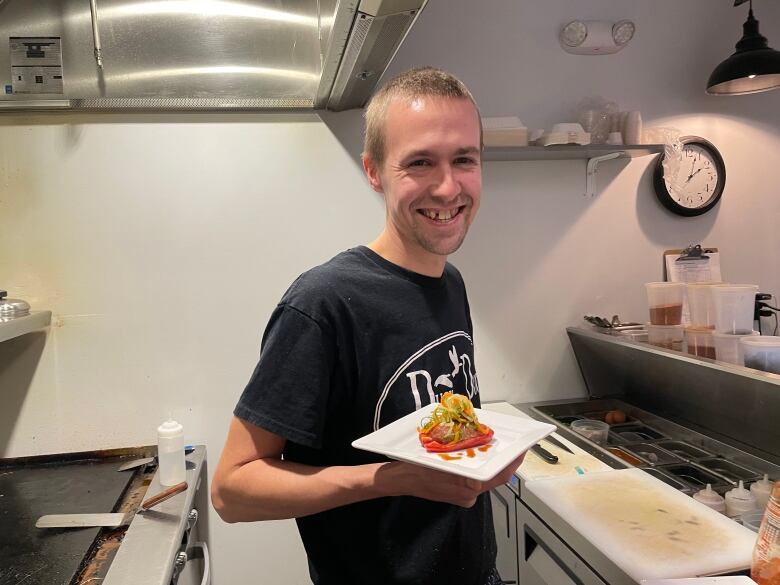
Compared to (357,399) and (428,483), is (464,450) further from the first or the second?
(357,399)

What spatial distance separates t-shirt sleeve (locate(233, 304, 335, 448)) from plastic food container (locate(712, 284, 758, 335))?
1.51 m

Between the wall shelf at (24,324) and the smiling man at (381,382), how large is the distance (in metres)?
1.10

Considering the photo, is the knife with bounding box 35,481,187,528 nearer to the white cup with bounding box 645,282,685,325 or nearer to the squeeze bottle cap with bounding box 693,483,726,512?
the squeeze bottle cap with bounding box 693,483,726,512

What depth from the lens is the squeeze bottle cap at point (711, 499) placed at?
139 cm

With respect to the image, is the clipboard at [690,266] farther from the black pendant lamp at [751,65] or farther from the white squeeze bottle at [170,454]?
the white squeeze bottle at [170,454]

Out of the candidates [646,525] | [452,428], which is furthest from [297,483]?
[646,525]

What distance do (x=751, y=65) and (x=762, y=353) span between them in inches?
42.5

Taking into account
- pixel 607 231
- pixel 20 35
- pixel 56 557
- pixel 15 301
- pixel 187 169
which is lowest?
pixel 56 557

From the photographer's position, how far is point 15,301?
176 centimetres

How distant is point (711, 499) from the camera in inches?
55.1

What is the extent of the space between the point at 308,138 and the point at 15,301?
117 centimetres

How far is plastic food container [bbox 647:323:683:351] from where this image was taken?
1.98m

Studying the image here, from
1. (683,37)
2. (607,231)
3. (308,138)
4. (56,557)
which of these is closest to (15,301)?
(56,557)

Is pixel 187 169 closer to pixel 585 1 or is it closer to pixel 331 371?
pixel 331 371
